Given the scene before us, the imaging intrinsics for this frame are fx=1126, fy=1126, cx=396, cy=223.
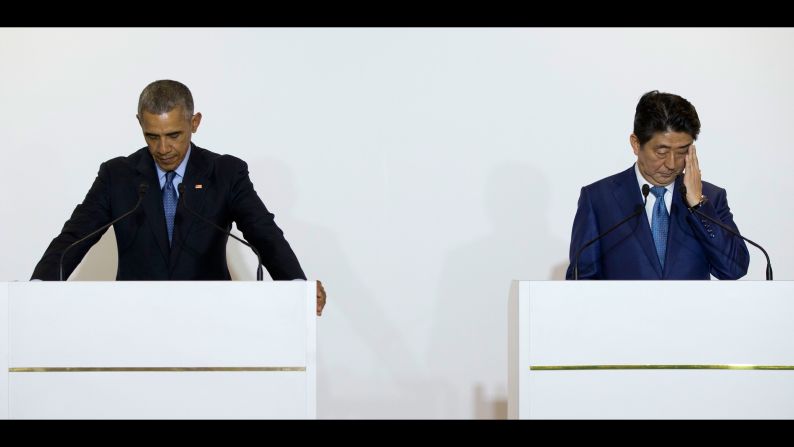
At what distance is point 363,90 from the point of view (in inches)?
199

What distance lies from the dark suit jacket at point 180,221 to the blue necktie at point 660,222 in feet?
3.70

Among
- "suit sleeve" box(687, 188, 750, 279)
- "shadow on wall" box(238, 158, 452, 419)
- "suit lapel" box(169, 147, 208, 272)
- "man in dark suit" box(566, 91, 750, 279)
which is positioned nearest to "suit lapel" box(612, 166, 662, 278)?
"man in dark suit" box(566, 91, 750, 279)

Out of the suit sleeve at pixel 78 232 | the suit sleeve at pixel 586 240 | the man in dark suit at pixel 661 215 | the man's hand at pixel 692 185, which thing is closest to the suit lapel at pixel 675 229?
the man in dark suit at pixel 661 215

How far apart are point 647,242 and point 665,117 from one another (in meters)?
0.39

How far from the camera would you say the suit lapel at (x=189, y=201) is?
3594mm

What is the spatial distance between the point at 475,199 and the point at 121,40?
1744 millimetres

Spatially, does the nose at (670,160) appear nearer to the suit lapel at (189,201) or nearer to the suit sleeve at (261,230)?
the suit sleeve at (261,230)

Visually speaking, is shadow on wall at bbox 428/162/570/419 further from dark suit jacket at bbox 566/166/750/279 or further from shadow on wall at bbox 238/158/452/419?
dark suit jacket at bbox 566/166/750/279

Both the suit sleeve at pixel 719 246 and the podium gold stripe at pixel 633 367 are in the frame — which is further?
the suit sleeve at pixel 719 246

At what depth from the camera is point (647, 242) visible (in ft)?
11.5

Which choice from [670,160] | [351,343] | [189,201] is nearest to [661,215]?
[670,160]

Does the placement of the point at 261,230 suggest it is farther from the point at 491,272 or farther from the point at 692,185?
the point at 491,272

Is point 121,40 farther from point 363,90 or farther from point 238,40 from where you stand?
point 363,90

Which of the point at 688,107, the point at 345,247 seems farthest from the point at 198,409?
the point at 345,247
